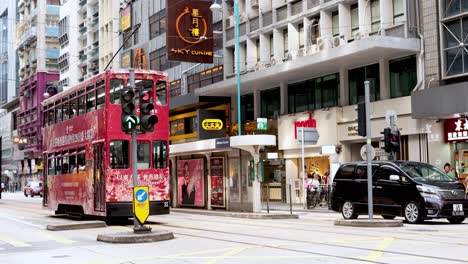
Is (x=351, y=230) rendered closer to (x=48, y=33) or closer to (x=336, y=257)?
(x=336, y=257)

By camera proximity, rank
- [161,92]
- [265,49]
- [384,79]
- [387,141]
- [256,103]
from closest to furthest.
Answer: [387,141]
[161,92]
[384,79]
[265,49]
[256,103]

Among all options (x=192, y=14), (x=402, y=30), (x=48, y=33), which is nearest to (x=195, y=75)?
(x=192, y=14)

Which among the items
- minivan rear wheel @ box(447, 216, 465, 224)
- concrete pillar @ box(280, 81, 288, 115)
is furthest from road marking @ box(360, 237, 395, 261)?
concrete pillar @ box(280, 81, 288, 115)

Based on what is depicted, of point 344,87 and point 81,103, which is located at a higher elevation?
point 344,87

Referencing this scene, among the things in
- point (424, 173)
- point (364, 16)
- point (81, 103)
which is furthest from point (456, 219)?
point (364, 16)

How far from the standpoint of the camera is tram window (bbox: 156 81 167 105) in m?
22.9

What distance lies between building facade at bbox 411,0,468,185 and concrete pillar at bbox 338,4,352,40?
453 centimetres

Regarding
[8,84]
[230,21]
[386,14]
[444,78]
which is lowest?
[444,78]

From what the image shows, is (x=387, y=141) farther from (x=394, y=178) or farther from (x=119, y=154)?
(x=119, y=154)

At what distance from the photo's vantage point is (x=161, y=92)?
75.4 ft

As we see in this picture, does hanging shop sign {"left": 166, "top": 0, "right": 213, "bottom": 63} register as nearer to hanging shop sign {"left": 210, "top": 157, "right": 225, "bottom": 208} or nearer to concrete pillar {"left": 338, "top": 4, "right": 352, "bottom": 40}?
hanging shop sign {"left": 210, "top": 157, "right": 225, "bottom": 208}

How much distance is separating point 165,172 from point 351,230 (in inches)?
290

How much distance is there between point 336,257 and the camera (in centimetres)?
1168

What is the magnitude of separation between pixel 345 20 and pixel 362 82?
3.18 metres
